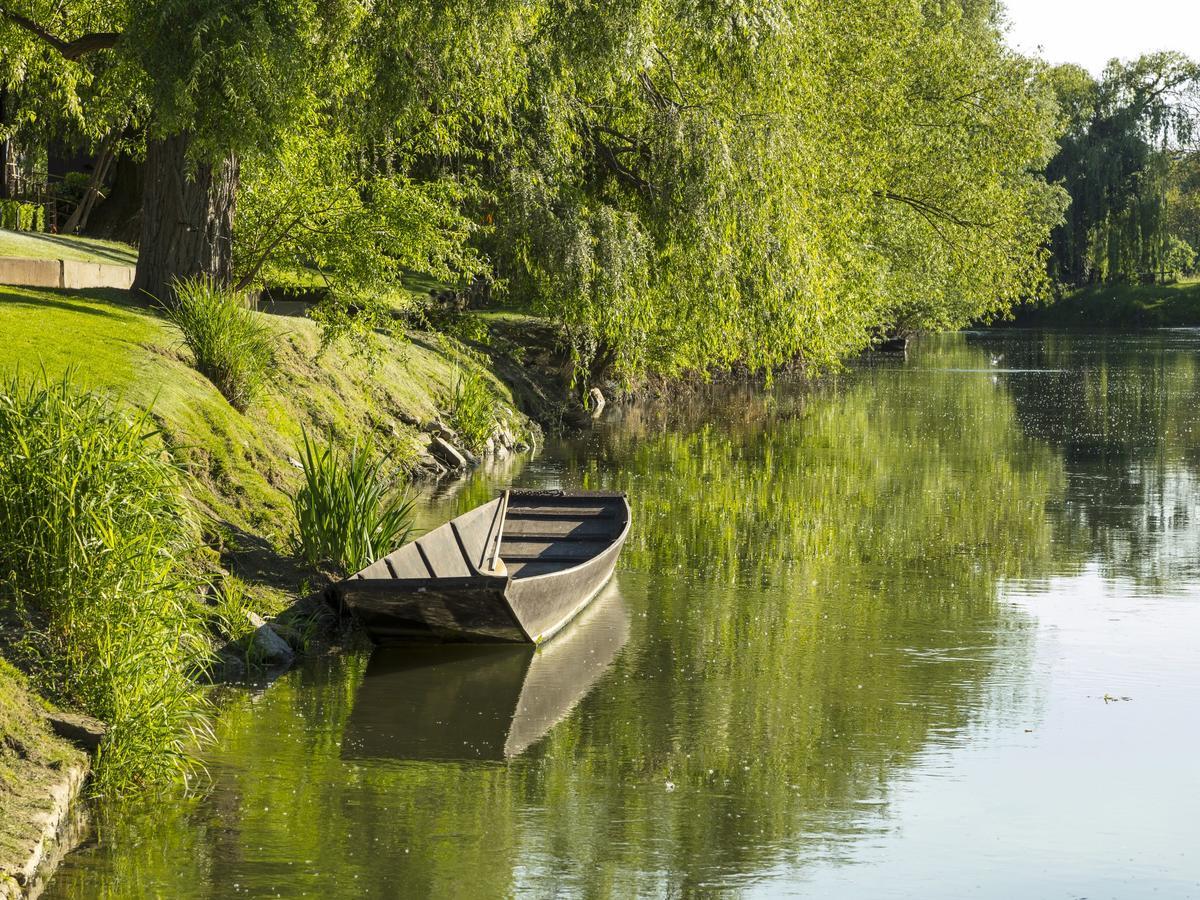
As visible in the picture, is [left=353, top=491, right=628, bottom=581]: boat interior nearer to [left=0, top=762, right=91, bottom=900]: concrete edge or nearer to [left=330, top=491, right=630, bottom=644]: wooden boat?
[left=330, top=491, right=630, bottom=644]: wooden boat

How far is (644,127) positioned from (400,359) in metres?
6.00

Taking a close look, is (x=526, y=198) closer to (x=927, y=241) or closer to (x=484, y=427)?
(x=484, y=427)

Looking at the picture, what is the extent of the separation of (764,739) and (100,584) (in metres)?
4.48

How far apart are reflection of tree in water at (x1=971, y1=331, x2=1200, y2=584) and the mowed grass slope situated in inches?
368

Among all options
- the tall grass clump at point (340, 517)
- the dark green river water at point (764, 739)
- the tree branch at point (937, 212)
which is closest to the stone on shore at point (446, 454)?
the dark green river water at point (764, 739)

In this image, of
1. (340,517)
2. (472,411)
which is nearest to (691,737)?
(340,517)

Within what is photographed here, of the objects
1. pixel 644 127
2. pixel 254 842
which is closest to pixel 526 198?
pixel 644 127

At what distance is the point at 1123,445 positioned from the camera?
3042 centimetres

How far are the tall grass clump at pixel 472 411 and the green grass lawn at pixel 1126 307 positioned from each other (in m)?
63.3

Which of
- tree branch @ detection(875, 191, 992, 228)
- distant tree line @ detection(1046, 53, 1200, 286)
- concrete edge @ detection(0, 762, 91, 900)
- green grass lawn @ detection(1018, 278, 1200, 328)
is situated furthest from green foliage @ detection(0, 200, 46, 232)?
green grass lawn @ detection(1018, 278, 1200, 328)

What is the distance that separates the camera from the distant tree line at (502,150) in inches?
692

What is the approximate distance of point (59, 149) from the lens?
4628 cm

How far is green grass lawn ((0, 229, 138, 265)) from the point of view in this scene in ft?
92.8

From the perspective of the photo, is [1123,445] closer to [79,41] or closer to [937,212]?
[937,212]
